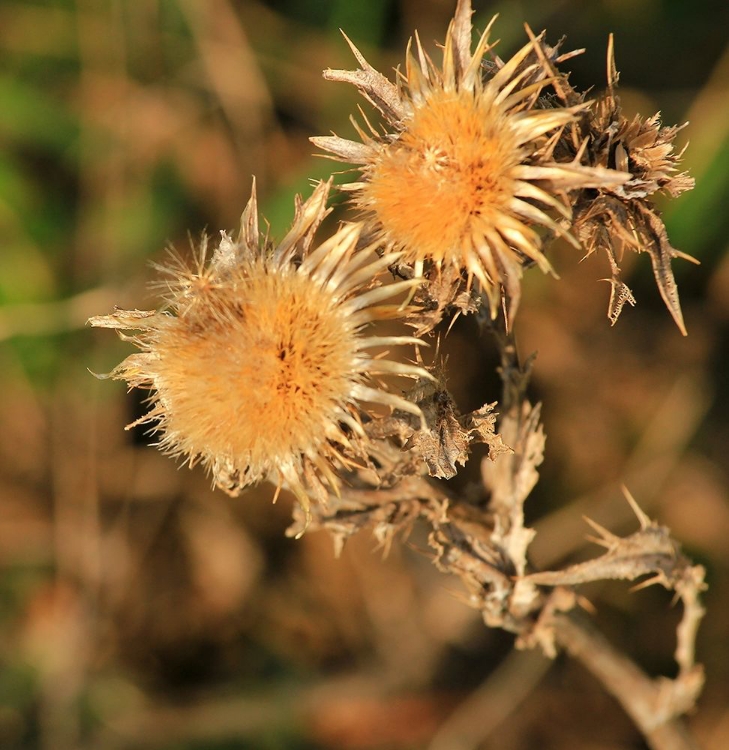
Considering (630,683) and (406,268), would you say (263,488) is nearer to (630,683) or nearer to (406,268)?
(630,683)

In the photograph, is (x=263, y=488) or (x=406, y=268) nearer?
(x=406, y=268)

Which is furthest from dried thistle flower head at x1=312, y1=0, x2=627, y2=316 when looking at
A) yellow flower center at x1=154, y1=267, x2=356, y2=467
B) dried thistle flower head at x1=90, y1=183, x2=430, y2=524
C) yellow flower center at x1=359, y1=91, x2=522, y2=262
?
yellow flower center at x1=154, y1=267, x2=356, y2=467

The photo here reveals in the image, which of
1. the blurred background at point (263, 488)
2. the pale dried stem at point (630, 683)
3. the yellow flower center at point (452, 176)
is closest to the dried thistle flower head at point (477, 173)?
the yellow flower center at point (452, 176)

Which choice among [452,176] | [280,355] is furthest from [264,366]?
[452,176]

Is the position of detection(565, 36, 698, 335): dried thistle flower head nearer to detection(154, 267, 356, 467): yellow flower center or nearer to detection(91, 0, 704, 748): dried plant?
detection(91, 0, 704, 748): dried plant

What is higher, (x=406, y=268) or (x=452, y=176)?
(x=452, y=176)

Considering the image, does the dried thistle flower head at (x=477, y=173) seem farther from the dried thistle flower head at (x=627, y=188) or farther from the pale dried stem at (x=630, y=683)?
the pale dried stem at (x=630, y=683)
